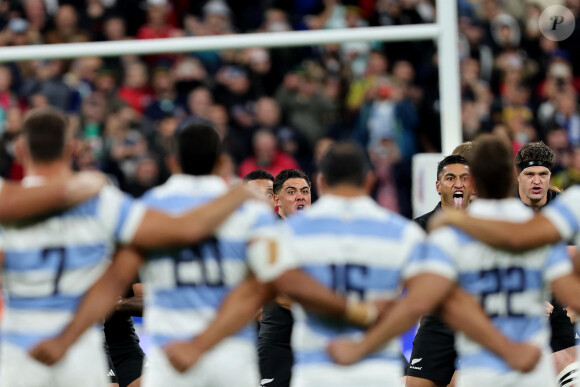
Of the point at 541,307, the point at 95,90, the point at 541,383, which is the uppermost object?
the point at 95,90

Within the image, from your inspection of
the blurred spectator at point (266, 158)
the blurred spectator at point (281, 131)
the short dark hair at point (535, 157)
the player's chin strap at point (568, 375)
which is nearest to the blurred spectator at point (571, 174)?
the blurred spectator at point (281, 131)

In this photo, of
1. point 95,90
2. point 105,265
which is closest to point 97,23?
point 95,90

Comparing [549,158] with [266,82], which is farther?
[266,82]

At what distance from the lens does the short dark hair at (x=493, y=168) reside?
4555mm

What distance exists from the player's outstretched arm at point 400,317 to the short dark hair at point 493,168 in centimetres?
44

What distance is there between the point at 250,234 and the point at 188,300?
35 cm

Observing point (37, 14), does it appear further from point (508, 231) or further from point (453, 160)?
point (508, 231)

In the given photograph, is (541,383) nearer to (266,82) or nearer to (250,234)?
(250,234)

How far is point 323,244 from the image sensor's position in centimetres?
434

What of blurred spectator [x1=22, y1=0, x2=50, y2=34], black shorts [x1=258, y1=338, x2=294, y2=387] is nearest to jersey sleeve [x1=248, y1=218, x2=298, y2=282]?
black shorts [x1=258, y1=338, x2=294, y2=387]

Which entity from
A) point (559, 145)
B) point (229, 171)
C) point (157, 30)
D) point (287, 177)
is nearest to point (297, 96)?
point (229, 171)

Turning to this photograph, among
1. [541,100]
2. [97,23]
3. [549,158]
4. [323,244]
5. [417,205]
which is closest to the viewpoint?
[323,244]

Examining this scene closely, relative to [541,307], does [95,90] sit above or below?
above

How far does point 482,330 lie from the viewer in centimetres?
438
